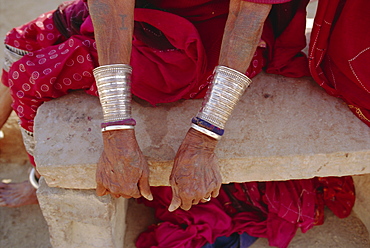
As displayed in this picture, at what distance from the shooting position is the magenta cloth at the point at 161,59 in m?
1.24

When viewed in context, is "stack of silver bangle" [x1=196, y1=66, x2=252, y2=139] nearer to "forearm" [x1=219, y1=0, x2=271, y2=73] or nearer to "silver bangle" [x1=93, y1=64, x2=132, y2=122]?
"forearm" [x1=219, y1=0, x2=271, y2=73]

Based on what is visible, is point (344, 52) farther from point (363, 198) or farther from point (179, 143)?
point (363, 198)

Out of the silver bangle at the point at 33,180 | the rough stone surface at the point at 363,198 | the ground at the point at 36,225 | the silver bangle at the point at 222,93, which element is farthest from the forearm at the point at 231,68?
the silver bangle at the point at 33,180

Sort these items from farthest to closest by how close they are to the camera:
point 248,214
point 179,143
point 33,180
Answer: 1. point 33,180
2. point 248,214
3. point 179,143

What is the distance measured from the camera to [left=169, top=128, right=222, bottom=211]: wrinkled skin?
106 cm

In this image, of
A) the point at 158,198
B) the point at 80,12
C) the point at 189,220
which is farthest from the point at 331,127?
the point at 80,12

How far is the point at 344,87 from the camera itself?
4.47 ft

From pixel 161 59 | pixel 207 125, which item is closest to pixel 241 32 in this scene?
pixel 207 125

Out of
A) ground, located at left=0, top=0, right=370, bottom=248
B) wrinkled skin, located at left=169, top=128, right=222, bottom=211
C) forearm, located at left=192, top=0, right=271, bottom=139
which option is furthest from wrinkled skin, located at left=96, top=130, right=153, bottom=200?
ground, located at left=0, top=0, right=370, bottom=248

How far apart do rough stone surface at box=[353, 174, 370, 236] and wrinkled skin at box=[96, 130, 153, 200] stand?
3.80ft

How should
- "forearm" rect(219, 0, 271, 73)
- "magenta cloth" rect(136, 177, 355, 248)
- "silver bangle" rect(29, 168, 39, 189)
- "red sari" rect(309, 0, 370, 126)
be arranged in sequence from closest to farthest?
"forearm" rect(219, 0, 271, 73) → "red sari" rect(309, 0, 370, 126) → "magenta cloth" rect(136, 177, 355, 248) → "silver bangle" rect(29, 168, 39, 189)

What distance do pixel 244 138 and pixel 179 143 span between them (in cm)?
23

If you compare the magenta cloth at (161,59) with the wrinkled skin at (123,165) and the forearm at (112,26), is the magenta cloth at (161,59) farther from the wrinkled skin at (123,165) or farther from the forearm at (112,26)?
the wrinkled skin at (123,165)

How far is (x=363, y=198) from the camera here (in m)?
1.76
